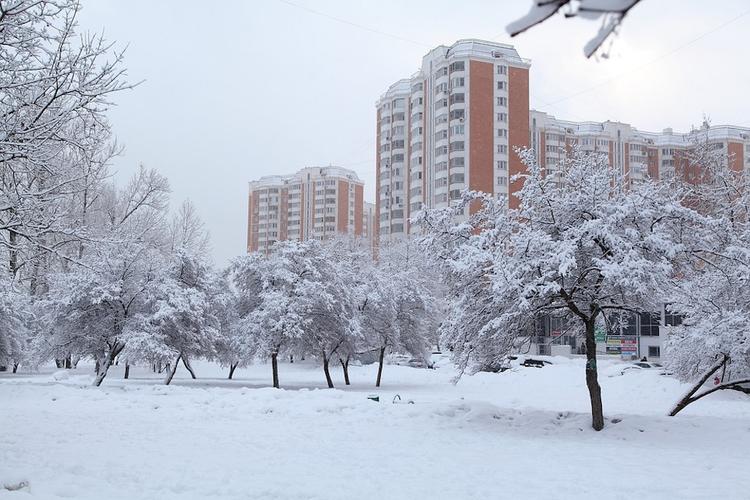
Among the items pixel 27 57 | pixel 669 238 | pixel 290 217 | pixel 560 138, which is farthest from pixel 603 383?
pixel 290 217

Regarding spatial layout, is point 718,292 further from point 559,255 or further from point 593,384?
point 559,255

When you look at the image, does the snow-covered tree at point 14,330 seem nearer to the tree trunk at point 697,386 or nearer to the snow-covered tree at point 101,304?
the snow-covered tree at point 101,304

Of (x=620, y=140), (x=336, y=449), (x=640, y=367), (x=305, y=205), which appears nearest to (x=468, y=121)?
(x=620, y=140)

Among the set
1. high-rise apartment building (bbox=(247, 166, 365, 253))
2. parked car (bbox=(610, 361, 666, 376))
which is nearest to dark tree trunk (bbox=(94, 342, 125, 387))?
parked car (bbox=(610, 361, 666, 376))

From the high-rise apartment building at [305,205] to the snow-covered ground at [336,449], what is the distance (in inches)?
3927

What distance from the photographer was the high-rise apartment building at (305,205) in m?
125

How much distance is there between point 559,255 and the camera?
15617 mm

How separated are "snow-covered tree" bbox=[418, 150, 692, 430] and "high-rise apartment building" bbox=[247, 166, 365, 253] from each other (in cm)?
10189

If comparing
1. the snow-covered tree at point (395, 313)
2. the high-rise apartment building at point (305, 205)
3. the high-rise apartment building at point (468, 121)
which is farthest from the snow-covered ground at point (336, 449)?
the high-rise apartment building at point (305, 205)

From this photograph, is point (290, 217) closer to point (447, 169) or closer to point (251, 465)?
point (447, 169)

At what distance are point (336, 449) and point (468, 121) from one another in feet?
221

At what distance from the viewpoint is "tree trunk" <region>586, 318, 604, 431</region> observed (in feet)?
56.8

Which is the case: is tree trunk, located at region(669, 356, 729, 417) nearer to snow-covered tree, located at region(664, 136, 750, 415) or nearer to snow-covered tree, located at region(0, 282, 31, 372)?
snow-covered tree, located at region(664, 136, 750, 415)

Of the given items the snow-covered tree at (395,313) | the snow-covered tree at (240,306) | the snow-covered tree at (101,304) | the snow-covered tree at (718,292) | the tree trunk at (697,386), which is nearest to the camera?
the snow-covered tree at (718,292)
